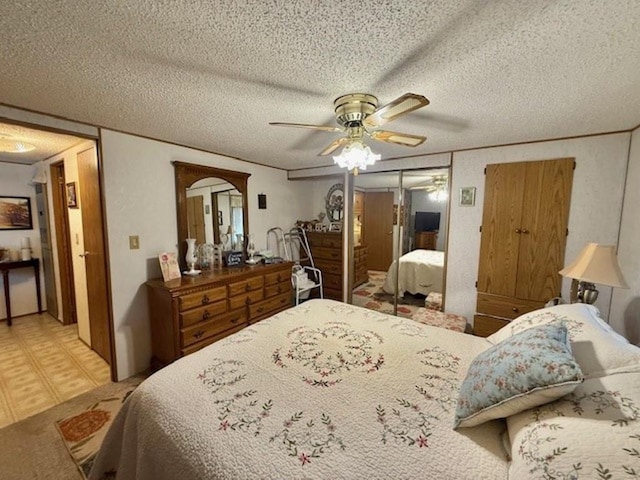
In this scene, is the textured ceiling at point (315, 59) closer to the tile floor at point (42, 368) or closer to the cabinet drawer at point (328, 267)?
the tile floor at point (42, 368)

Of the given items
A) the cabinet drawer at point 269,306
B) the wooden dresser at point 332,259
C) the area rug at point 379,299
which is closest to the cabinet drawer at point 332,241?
the wooden dresser at point 332,259

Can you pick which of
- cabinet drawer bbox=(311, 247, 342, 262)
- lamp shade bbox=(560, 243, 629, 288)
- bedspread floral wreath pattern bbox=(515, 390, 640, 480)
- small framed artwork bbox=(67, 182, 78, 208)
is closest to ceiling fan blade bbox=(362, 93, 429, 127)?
bedspread floral wreath pattern bbox=(515, 390, 640, 480)

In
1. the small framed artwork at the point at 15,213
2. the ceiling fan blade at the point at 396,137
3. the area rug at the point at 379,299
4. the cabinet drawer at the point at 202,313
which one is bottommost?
the area rug at the point at 379,299

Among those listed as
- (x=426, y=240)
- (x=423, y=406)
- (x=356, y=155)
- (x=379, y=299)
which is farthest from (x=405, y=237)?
(x=423, y=406)

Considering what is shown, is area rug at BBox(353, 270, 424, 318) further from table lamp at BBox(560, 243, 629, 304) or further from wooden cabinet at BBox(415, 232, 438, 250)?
table lamp at BBox(560, 243, 629, 304)

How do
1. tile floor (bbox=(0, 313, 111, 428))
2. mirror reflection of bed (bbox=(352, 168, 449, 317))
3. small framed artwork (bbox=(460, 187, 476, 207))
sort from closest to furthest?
tile floor (bbox=(0, 313, 111, 428)), small framed artwork (bbox=(460, 187, 476, 207)), mirror reflection of bed (bbox=(352, 168, 449, 317))

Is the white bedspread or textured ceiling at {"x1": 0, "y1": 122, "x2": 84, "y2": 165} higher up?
textured ceiling at {"x1": 0, "y1": 122, "x2": 84, "y2": 165}

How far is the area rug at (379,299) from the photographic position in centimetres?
393

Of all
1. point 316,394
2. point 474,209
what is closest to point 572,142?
point 474,209

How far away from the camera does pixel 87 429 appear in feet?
6.06

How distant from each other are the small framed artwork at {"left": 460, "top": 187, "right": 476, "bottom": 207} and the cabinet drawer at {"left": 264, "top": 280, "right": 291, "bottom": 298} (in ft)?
7.42

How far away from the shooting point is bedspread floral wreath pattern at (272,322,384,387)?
1.33 meters

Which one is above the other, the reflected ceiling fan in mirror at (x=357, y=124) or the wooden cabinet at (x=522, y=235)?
the reflected ceiling fan in mirror at (x=357, y=124)

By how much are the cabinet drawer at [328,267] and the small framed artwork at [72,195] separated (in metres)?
3.05
